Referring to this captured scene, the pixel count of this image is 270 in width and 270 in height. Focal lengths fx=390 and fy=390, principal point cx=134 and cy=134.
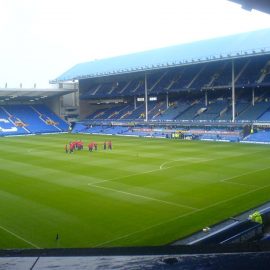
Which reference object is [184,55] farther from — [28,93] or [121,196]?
[121,196]

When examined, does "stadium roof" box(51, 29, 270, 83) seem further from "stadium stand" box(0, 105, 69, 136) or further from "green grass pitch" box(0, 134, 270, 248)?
"green grass pitch" box(0, 134, 270, 248)

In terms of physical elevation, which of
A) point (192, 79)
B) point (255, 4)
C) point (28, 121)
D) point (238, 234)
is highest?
point (192, 79)

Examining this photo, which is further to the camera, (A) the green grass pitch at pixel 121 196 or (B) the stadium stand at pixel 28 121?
(B) the stadium stand at pixel 28 121

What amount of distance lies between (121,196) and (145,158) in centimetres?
1296

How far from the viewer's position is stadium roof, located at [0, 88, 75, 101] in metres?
65.2

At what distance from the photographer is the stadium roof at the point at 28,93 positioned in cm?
6522

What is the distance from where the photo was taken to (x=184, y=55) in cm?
5909

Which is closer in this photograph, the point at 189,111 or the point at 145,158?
the point at 145,158

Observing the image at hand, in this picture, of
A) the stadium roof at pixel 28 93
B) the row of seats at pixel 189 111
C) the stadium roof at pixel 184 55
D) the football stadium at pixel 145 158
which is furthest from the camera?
the stadium roof at pixel 28 93

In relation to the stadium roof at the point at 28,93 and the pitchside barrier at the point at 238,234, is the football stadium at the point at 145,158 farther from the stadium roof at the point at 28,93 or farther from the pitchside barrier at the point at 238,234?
the stadium roof at the point at 28,93

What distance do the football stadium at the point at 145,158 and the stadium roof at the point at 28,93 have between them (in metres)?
0.20

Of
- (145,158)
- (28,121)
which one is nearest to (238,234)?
(145,158)

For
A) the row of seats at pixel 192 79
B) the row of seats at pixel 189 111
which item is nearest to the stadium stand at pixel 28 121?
the row of seats at pixel 189 111

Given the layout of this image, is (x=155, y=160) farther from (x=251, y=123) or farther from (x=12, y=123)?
(x=12, y=123)
